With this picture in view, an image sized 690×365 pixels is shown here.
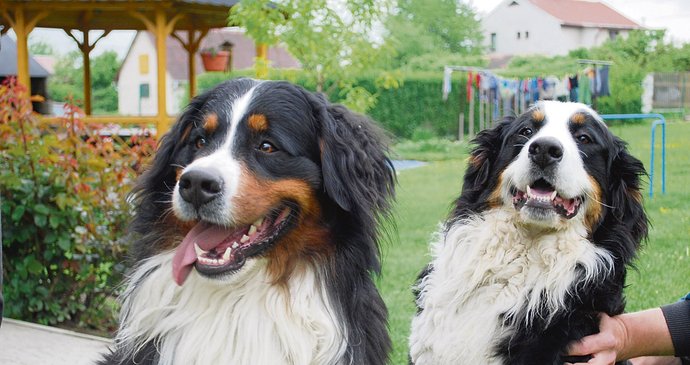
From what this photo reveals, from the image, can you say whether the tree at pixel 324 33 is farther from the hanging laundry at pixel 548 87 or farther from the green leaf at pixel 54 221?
the hanging laundry at pixel 548 87

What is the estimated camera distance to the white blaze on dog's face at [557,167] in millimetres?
3158

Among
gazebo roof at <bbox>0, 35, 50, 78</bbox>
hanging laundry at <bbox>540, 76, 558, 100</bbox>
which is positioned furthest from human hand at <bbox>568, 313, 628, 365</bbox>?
gazebo roof at <bbox>0, 35, 50, 78</bbox>

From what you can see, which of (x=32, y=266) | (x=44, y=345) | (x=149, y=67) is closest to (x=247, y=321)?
(x=44, y=345)

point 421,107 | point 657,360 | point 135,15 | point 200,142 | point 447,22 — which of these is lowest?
point 657,360

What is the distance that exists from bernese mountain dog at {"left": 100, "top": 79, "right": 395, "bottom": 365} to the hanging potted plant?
13.4 meters

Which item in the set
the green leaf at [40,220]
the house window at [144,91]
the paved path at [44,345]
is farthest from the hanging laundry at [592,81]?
the house window at [144,91]

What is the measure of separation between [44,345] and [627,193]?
3.50m

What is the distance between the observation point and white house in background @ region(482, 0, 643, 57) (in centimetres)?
5525

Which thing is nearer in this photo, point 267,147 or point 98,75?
point 267,147

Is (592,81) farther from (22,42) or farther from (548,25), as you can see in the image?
(548,25)

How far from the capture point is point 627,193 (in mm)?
3320

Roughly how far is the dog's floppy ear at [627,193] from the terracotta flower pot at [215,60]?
13.3 m

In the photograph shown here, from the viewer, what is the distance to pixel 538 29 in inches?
2267

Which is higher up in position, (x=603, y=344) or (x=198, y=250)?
(x=198, y=250)
